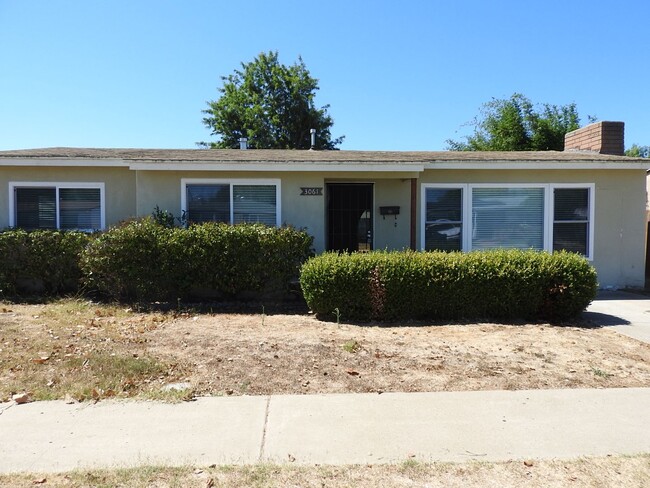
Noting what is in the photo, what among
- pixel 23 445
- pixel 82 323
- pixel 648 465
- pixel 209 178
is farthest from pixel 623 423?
pixel 209 178

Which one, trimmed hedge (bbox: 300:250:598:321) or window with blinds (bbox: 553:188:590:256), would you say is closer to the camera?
trimmed hedge (bbox: 300:250:598:321)

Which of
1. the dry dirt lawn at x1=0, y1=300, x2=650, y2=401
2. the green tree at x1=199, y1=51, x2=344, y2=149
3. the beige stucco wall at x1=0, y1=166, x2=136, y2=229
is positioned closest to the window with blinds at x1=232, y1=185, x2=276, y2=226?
the beige stucco wall at x1=0, y1=166, x2=136, y2=229

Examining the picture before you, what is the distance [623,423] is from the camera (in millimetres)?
4137

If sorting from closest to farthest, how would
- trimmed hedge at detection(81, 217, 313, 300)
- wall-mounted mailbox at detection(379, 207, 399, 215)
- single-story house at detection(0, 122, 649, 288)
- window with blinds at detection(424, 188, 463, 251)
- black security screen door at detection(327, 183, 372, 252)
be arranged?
trimmed hedge at detection(81, 217, 313, 300) < single-story house at detection(0, 122, 649, 288) < window with blinds at detection(424, 188, 463, 251) < wall-mounted mailbox at detection(379, 207, 399, 215) < black security screen door at detection(327, 183, 372, 252)

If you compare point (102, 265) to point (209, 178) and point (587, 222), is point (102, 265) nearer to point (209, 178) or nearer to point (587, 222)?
point (209, 178)

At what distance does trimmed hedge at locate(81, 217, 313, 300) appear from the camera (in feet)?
29.5

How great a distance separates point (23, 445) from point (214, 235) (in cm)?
559

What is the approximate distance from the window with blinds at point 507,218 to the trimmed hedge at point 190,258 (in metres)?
4.30

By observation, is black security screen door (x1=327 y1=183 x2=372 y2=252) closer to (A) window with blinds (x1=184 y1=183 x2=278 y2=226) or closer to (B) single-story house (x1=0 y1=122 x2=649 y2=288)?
(B) single-story house (x1=0 y1=122 x2=649 y2=288)

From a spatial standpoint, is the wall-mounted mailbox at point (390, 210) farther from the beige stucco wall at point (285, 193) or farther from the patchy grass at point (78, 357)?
the patchy grass at point (78, 357)

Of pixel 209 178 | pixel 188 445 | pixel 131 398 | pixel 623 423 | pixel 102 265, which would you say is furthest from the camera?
pixel 209 178

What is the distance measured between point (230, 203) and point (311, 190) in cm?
178

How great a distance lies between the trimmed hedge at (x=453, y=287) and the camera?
7.77 m

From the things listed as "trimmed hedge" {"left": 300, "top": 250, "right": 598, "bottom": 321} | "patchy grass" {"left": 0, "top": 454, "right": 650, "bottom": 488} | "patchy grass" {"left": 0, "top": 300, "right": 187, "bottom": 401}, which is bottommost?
"patchy grass" {"left": 0, "top": 454, "right": 650, "bottom": 488}
